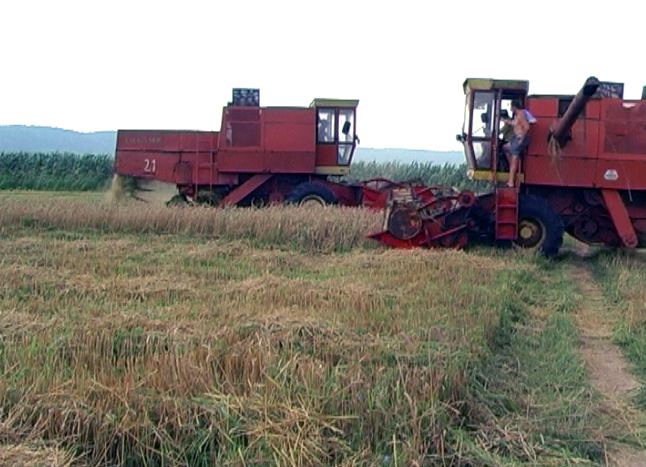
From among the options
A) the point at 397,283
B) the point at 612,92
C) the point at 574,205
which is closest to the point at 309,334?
the point at 397,283

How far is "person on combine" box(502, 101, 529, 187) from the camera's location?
1402 cm

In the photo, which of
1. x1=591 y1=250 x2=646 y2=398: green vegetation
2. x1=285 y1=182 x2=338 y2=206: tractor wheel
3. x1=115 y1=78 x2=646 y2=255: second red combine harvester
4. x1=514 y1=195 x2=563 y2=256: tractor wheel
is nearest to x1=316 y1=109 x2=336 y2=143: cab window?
x1=285 y1=182 x2=338 y2=206: tractor wheel

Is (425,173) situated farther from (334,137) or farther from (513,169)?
(513,169)

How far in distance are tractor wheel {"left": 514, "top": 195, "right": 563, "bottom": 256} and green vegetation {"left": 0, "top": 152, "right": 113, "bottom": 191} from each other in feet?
77.1

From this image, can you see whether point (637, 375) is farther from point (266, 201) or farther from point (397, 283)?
point (266, 201)

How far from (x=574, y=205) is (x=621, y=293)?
15.0ft

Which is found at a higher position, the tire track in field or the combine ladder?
the combine ladder

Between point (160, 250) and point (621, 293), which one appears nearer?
point (621, 293)

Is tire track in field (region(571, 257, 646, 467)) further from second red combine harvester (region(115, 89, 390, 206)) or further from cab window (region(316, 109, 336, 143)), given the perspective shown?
cab window (region(316, 109, 336, 143))

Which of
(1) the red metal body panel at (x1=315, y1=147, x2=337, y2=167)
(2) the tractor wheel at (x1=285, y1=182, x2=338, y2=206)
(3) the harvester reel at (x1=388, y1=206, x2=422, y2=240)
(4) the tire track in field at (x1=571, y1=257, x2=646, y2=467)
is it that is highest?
(1) the red metal body panel at (x1=315, y1=147, x2=337, y2=167)

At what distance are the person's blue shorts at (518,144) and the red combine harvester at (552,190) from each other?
10.4 inches

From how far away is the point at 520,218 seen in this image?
14070mm

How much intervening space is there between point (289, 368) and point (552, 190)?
33.2 feet

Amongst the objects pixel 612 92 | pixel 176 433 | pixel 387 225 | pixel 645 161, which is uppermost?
pixel 612 92
